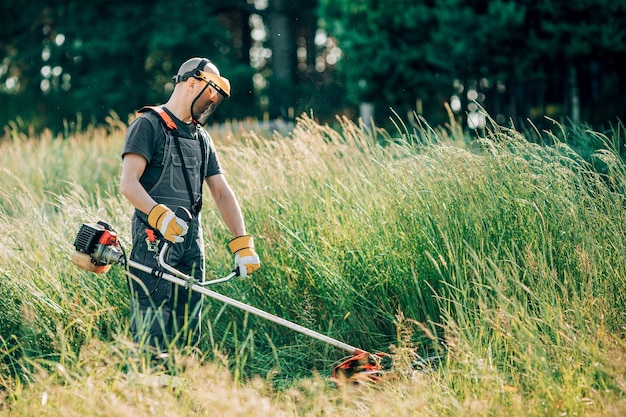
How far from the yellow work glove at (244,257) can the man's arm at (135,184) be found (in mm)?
536

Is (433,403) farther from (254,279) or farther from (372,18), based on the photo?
(372,18)

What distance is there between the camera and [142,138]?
3996 millimetres

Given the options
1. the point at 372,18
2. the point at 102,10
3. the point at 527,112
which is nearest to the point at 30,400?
the point at 372,18

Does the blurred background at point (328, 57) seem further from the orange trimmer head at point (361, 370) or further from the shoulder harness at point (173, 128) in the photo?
the orange trimmer head at point (361, 370)

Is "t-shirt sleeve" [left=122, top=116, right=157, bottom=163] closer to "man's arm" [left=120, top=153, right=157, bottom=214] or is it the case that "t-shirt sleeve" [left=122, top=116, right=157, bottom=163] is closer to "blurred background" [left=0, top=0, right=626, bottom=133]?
"man's arm" [left=120, top=153, right=157, bottom=214]

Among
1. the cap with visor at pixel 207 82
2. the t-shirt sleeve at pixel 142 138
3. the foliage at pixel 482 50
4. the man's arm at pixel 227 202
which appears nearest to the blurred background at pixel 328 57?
the foliage at pixel 482 50

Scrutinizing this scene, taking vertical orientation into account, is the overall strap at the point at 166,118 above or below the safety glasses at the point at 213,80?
below

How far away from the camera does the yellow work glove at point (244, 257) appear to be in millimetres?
4145

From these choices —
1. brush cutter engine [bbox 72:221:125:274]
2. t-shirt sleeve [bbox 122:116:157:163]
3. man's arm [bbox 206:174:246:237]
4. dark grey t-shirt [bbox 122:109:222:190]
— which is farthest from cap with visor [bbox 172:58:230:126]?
brush cutter engine [bbox 72:221:125:274]

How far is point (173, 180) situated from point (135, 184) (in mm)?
252

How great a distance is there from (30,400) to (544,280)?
2.62 m

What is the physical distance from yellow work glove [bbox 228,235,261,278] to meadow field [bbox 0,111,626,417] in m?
0.23

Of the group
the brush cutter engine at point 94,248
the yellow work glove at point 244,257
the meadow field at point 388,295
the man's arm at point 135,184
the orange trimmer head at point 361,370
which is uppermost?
the man's arm at point 135,184

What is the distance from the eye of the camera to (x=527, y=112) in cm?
1440
